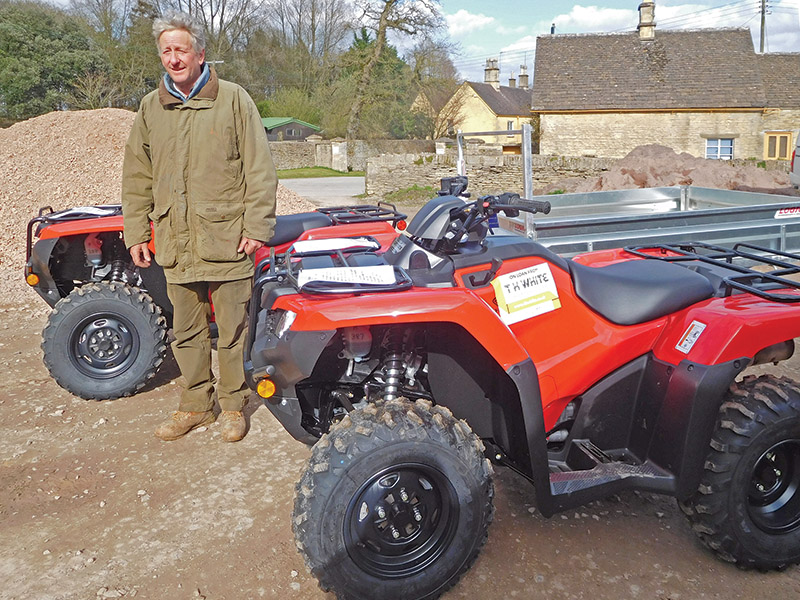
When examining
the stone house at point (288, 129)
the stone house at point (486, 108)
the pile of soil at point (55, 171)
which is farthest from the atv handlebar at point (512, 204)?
the stone house at point (288, 129)

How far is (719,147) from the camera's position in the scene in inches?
1128

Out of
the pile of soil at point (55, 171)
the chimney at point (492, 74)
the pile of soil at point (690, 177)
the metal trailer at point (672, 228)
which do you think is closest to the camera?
the metal trailer at point (672, 228)

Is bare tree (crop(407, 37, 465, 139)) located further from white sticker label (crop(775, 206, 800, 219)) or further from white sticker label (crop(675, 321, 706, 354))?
white sticker label (crop(675, 321, 706, 354))

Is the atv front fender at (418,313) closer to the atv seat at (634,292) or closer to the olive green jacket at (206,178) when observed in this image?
the atv seat at (634,292)

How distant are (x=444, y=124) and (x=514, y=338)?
1673 inches

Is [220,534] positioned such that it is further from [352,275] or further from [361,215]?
[361,215]

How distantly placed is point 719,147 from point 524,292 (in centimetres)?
2962

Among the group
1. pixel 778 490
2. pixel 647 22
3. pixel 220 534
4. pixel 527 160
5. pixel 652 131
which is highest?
pixel 647 22

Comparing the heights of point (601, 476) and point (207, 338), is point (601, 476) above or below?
below

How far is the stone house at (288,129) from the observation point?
4319 centimetres

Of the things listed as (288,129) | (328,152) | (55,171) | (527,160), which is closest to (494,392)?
(527,160)

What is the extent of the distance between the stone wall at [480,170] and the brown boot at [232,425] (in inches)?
556

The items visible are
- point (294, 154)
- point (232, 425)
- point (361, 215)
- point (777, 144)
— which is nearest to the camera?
point (232, 425)

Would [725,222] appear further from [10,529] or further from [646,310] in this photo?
[10,529]
